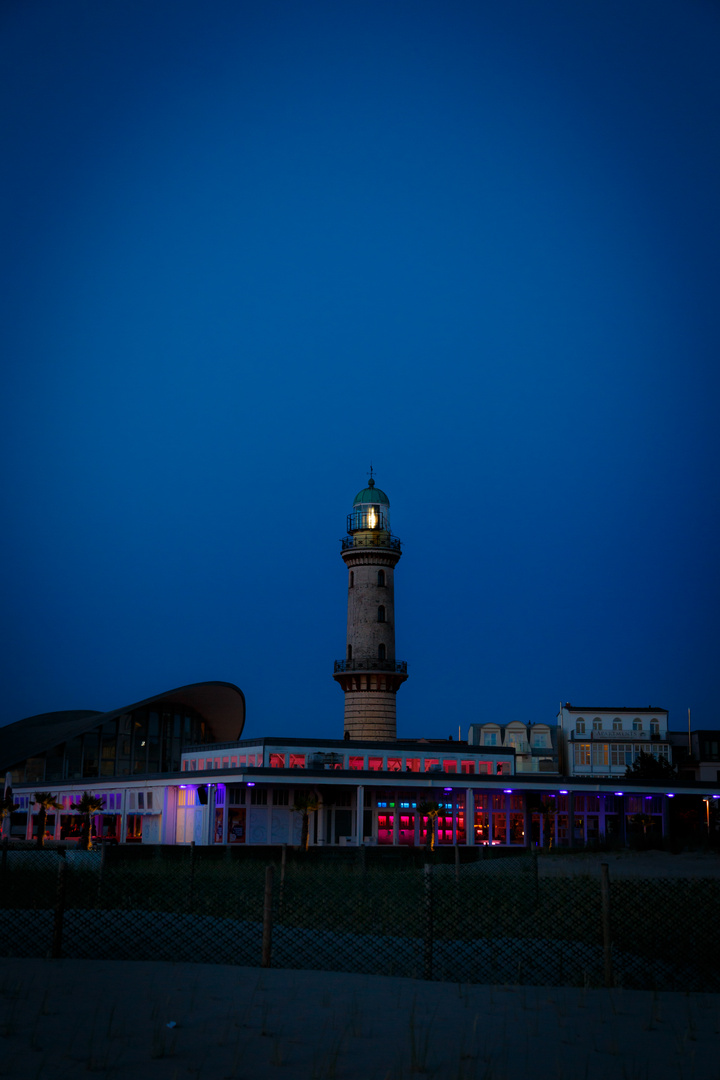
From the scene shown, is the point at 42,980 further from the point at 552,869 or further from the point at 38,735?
the point at 38,735

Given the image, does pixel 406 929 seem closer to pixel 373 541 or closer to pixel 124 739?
pixel 373 541

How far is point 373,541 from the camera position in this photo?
64.9 m

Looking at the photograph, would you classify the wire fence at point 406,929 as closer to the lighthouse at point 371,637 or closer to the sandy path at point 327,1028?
the sandy path at point 327,1028

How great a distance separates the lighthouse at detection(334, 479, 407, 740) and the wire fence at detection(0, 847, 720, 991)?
39.4m

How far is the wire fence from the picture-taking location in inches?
499

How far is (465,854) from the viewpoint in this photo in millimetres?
43469

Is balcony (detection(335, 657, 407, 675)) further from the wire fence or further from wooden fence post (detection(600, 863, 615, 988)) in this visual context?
wooden fence post (detection(600, 863, 615, 988))

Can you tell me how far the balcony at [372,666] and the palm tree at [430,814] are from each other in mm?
14523

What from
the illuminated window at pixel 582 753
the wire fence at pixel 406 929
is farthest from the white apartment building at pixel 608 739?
the wire fence at pixel 406 929

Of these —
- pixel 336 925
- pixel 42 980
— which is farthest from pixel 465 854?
pixel 42 980

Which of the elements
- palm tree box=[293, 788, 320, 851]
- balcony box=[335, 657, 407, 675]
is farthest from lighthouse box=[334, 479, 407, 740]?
palm tree box=[293, 788, 320, 851]

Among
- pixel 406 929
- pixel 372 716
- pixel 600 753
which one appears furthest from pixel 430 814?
pixel 600 753

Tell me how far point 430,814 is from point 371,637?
1885 centimetres

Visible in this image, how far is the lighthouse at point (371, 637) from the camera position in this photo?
204ft
